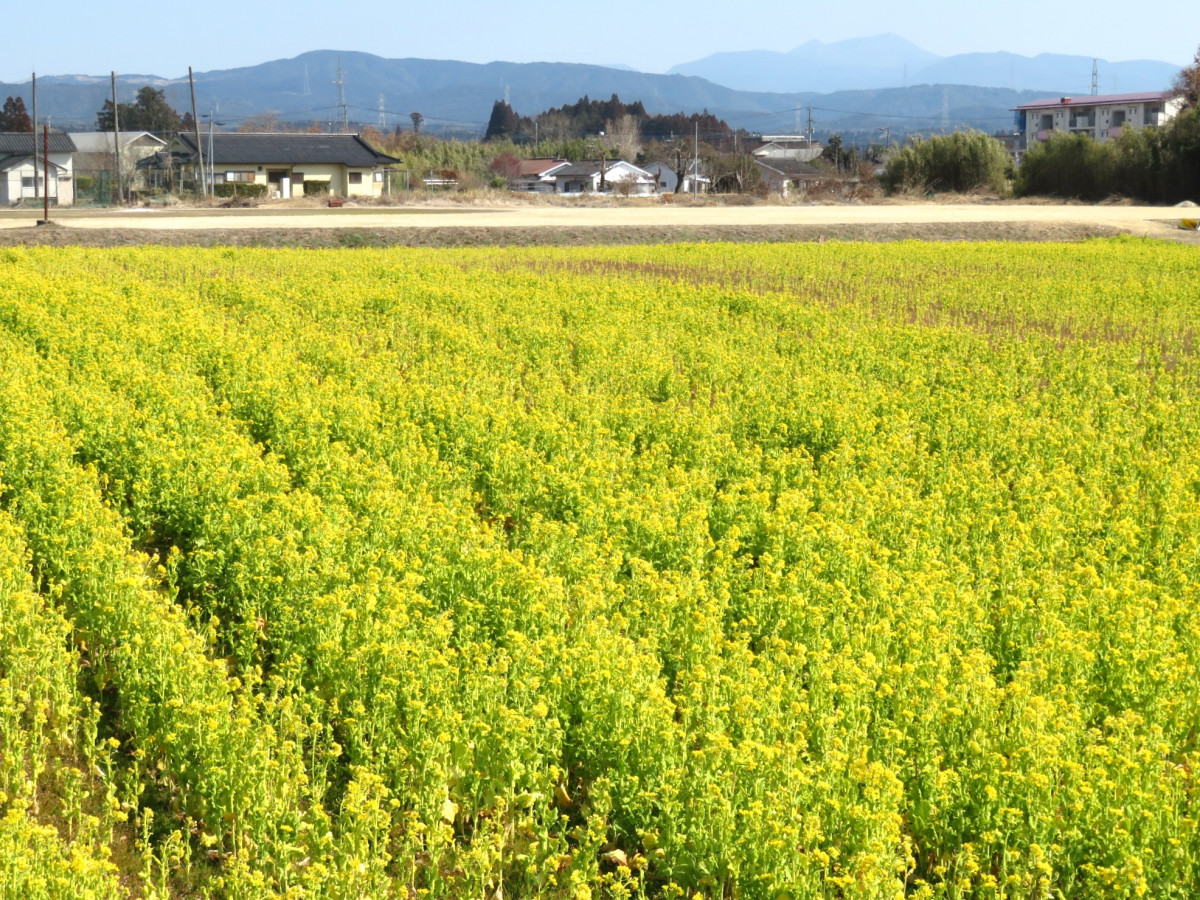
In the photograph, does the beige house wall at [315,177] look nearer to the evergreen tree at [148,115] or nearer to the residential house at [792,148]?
the evergreen tree at [148,115]

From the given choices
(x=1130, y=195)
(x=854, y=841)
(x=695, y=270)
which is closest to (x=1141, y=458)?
(x=854, y=841)

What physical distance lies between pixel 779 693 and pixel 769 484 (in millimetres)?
3761

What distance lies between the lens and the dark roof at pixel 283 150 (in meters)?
75.7

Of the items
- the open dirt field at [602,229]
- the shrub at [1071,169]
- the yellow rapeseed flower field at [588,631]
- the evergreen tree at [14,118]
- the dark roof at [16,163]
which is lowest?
the yellow rapeseed flower field at [588,631]

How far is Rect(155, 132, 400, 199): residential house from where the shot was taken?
75.3m

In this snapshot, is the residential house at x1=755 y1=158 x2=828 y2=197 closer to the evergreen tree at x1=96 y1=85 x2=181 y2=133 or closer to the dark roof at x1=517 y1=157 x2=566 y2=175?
the dark roof at x1=517 y1=157 x2=566 y2=175

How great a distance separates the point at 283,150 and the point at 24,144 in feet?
67.3

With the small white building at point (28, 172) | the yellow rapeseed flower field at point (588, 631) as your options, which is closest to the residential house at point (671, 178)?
the small white building at point (28, 172)

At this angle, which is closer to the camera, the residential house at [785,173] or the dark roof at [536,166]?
the residential house at [785,173]

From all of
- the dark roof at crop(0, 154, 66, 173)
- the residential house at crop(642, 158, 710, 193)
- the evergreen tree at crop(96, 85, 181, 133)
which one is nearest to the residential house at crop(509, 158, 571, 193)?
the residential house at crop(642, 158, 710, 193)

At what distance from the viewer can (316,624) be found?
5.98 meters

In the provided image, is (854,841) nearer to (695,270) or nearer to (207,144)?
(695,270)

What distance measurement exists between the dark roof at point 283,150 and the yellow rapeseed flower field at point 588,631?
66351mm

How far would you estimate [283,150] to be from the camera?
255ft
